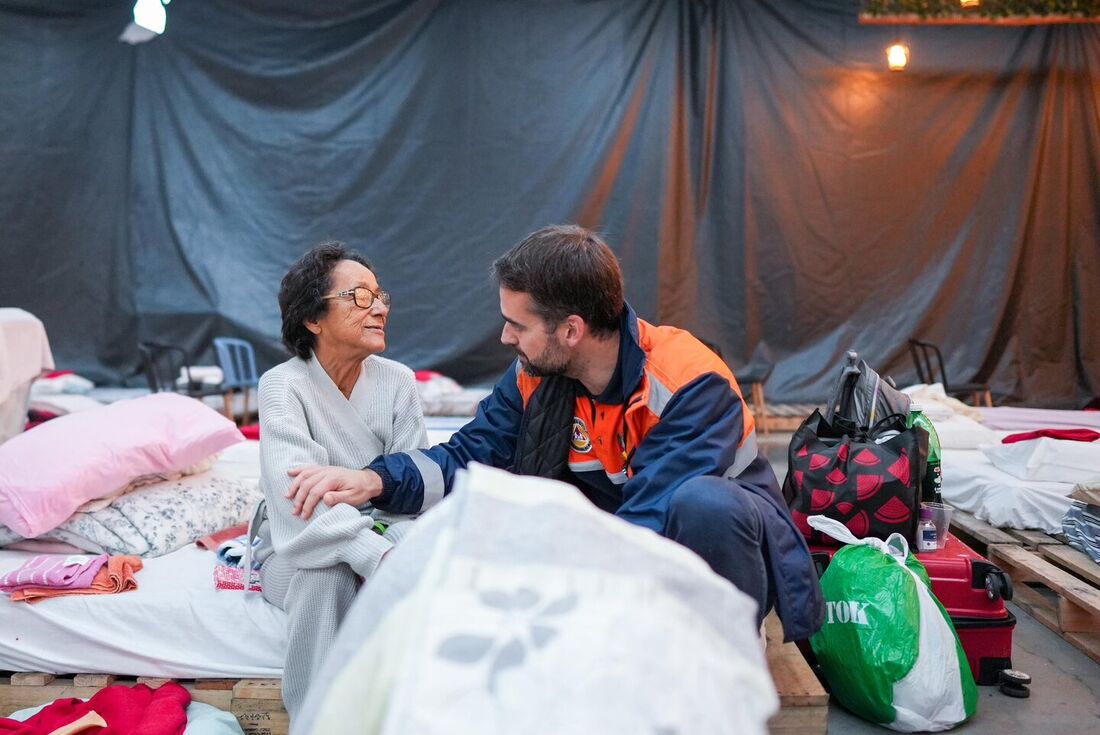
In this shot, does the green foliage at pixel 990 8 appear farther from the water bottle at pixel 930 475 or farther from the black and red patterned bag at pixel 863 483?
the black and red patterned bag at pixel 863 483

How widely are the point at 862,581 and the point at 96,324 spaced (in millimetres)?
5954

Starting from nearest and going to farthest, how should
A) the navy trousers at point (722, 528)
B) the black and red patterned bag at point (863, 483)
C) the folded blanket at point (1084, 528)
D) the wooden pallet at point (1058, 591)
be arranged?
the navy trousers at point (722, 528)
the black and red patterned bag at point (863, 483)
the wooden pallet at point (1058, 591)
the folded blanket at point (1084, 528)

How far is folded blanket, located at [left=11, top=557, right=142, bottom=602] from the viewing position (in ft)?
7.43

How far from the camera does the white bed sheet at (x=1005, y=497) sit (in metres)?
3.24

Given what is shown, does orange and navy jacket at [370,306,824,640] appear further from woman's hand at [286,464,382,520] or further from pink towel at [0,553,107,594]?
pink towel at [0,553,107,594]

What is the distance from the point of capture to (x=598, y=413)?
2195 millimetres

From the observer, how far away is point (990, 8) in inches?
225

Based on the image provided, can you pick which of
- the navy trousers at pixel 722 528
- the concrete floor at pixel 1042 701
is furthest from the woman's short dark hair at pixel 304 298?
the concrete floor at pixel 1042 701

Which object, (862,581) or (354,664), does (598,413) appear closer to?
(862,581)

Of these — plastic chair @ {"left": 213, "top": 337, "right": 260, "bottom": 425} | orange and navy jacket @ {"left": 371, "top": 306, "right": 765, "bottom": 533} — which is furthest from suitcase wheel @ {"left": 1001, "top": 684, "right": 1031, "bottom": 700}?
plastic chair @ {"left": 213, "top": 337, "right": 260, "bottom": 425}

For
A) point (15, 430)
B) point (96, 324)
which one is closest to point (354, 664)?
point (15, 430)

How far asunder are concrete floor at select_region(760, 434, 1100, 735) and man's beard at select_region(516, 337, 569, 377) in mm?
1128

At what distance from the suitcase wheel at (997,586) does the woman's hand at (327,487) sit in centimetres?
165

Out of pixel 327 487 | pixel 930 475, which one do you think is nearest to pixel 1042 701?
pixel 930 475
